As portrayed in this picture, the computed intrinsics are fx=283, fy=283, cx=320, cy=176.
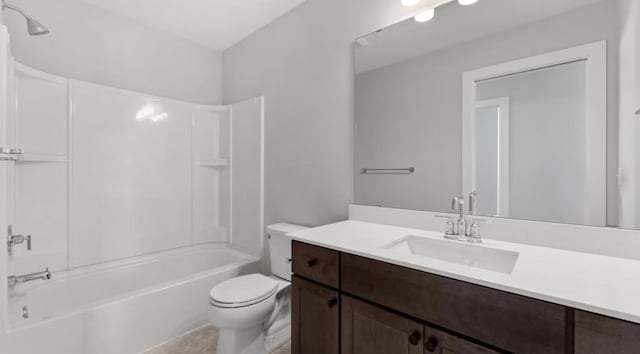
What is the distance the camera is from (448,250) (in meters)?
1.26

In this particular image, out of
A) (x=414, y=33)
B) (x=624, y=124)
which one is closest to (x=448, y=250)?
(x=624, y=124)

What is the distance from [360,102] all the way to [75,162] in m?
2.13

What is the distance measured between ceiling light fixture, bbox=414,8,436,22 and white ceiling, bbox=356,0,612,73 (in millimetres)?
21

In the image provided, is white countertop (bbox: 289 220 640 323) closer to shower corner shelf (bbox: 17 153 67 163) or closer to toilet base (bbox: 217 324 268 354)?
toilet base (bbox: 217 324 268 354)

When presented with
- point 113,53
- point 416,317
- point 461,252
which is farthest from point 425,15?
point 113,53

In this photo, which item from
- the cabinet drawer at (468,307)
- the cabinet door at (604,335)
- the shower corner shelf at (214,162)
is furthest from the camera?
the shower corner shelf at (214,162)

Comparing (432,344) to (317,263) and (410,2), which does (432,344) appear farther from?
(410,2)

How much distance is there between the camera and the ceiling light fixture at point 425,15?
4.97 ft

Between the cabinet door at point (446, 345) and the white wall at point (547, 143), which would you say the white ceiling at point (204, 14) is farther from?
the cabinet door at point (446, 345)

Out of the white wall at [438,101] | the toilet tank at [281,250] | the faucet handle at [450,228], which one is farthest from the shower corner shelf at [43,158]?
the faucet handle at [450,228]

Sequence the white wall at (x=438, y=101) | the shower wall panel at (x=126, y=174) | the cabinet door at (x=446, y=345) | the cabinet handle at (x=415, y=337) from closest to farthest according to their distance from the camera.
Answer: the cabinet door at (x=446, y=345) < the cabinet handle at (x=415, y=337) < the white wall at (x=438, y=101) < the shower wall panel at (x=126, y=174)

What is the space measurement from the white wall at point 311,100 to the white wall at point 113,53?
67 cm

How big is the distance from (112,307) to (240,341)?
2.67ft

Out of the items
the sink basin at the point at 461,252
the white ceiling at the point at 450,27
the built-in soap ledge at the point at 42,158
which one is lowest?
the sink basin at the point at 461,252
